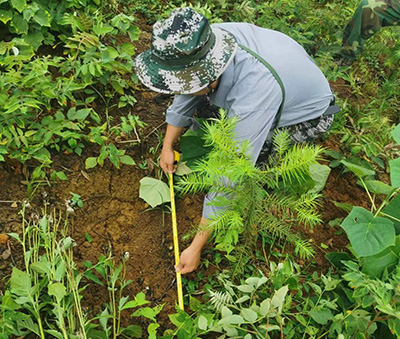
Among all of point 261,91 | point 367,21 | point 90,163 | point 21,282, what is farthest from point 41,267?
point 367,21

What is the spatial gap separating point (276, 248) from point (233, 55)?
108 cm

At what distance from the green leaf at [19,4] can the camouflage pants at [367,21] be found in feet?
7.70

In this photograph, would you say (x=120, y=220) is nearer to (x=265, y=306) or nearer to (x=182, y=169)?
(x=182, y=169)

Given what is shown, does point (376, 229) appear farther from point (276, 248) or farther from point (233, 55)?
point (233, 55)

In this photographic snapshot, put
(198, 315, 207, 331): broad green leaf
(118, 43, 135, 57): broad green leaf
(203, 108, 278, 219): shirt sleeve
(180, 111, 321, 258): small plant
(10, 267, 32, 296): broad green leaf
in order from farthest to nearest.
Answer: (118, 43, 135, 57): broad green leaf → (203, 108, 278, 219): shirt sleeve → (10, 267, 32, 296): broad green leaf → (198, 315, 207, 331): broad green leaf → (180, 111, 321, 258): small plant

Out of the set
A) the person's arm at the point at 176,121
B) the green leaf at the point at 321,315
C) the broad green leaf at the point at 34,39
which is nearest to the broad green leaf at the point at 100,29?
the broad green leaf at the point at 34,39

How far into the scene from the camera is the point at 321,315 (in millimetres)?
1746

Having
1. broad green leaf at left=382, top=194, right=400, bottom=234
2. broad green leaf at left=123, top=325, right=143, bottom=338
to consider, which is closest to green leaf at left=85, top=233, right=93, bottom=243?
broad green leaf at left=123, top=325, right=143, bottom=338

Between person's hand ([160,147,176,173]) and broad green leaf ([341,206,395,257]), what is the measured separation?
97 cm

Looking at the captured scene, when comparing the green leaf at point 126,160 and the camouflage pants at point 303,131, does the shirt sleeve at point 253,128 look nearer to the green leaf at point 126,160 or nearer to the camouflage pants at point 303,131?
the camouflage pants at point 303,131

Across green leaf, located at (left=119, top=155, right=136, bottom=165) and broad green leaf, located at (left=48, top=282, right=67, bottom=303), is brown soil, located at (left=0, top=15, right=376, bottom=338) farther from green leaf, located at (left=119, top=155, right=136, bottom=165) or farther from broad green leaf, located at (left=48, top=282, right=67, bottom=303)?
broad green leaf, located at (left=48, top=282, right=67, bottom=303)

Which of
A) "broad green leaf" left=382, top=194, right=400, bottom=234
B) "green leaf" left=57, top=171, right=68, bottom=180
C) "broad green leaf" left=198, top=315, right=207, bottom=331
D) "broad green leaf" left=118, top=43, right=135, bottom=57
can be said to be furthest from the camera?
"broad green leaf" left=118, top=43, right=135, bottom=57

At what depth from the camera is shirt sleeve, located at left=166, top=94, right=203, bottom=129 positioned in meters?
2.13

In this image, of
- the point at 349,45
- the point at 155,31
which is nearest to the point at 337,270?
the point at 155,31
